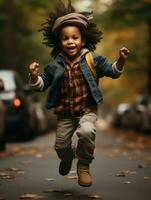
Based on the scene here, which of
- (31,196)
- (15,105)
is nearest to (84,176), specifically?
(31,196)

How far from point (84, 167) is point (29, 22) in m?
32.1

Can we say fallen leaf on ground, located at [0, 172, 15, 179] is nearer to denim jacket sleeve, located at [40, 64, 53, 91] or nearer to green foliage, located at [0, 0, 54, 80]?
denim jacket sleeve, located at [40, 64, 53, 91]

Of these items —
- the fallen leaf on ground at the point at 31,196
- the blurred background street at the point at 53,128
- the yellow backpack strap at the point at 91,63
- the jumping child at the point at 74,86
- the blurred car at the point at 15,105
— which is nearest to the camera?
the fallen leaf on ground at the point at 31,196

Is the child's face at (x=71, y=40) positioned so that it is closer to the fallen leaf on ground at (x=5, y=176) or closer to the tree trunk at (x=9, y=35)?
the fallen leaf on ground at (x=5, y=176)

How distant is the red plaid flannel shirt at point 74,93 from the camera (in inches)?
320

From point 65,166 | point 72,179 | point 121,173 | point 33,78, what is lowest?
point 65,166

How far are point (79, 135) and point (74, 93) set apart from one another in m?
0.48

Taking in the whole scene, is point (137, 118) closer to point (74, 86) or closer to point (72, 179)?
point (72, 179)

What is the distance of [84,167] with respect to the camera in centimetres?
809

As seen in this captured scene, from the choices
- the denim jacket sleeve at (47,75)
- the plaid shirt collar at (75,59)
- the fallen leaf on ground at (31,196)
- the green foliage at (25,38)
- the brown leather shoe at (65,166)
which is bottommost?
the fallen leaf on ground at (31,196)

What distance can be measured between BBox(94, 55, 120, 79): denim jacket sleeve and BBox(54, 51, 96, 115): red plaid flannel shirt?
0.20 meters

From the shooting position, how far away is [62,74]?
26.5 feet

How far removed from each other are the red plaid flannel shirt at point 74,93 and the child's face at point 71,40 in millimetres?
118

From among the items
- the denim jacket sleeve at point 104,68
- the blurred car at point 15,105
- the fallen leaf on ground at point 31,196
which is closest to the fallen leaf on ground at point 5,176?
the fallen leaf on ground at point 31,196
